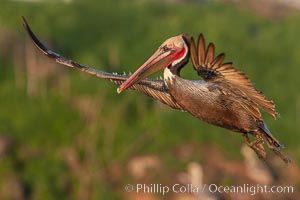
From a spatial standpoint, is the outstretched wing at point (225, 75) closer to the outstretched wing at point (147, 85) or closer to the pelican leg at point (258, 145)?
the outstretched wing at point (147, 85)

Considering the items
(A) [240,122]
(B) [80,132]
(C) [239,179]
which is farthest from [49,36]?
(A) [240,122]

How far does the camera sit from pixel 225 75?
22.7 feet

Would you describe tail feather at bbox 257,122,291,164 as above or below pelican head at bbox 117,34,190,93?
below

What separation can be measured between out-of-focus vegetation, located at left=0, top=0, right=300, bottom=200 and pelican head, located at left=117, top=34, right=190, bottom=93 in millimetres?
15463

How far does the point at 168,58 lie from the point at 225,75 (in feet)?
1.69

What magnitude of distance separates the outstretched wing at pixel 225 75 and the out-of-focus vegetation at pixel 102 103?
51.2 ft

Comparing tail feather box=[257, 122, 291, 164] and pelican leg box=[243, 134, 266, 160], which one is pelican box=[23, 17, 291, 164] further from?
pelican leg box=[243, 134, 266, 160]

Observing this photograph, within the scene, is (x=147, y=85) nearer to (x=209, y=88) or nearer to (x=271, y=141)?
(x=209, y=88)

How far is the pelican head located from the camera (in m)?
7.07

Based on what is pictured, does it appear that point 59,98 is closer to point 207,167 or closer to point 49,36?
point 49,36

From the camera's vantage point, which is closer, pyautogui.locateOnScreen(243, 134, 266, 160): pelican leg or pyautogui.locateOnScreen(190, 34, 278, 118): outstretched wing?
pyautogui.locateOnScreen(190, 34, 278, 118): outstretched wing

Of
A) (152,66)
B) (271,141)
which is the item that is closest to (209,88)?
(152,66)

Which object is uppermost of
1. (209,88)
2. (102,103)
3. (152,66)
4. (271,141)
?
(102,103)

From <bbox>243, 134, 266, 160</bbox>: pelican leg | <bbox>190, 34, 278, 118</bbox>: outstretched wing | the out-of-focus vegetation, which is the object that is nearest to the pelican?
→ <bbox>190, 34, 278, 118</bbox>: outstretched wing
